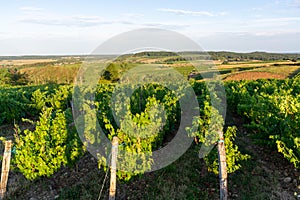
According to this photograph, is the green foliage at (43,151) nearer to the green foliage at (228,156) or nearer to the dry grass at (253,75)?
the green foliage at (228,156)

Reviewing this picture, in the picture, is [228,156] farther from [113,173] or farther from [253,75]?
[253,75]

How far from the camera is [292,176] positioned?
21.7 feet

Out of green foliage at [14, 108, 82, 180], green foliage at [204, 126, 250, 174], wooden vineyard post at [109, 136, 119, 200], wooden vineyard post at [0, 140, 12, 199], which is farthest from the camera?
green foliage at [14, 108, 82, 180]

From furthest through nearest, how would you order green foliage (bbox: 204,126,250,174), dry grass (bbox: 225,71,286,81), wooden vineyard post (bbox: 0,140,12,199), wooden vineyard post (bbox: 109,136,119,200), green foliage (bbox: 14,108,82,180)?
dry grass (bbox: 225,71,286,81)
green foliage (bbox: 14,108,82,180)
green foliage (bbox: 204,126,250,174)
wooden vineyard post (bbox: 0,140,12,199)
wooden vineyard post (bbox: 109,136,119,200)

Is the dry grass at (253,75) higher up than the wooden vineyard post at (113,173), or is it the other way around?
the dry grass at (253,75)

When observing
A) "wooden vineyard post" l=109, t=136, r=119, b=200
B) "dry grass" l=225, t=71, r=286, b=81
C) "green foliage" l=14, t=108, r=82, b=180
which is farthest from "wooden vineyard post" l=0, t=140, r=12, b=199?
"dry grass" l=225, t=71, r=286, b=81

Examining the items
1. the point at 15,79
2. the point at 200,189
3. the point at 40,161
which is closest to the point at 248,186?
the point at 200,189

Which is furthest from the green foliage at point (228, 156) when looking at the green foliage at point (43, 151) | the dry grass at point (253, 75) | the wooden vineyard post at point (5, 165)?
the dry grass at point (253, 75)

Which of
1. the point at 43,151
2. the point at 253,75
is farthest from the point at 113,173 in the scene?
the point at 253,75

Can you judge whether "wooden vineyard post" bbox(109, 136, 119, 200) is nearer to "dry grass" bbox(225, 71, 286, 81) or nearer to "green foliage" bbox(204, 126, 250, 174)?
"green foliage" bbox(204, 126, 250, 174)

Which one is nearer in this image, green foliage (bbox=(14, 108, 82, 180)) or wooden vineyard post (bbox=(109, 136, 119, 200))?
wooden vineyard post (bbox=(109, 136, 119, 200))

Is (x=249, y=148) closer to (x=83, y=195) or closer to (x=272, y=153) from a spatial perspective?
(x=272, y=153)

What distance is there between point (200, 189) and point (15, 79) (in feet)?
171

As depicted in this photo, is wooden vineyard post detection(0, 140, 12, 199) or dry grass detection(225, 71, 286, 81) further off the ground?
dry grass detection(225, 71, 286, 81)
